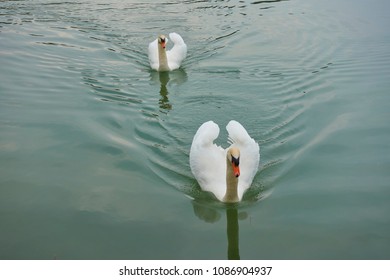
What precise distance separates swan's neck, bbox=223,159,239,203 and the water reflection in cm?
12

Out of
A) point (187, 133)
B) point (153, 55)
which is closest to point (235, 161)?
point (187, 133)

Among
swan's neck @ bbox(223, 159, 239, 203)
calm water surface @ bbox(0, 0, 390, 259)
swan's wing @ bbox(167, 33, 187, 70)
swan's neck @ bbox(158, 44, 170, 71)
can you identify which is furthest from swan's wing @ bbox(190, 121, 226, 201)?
swan's wing @ bbox(167, 33, 187, 70)

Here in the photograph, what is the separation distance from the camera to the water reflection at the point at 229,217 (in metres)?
6.69

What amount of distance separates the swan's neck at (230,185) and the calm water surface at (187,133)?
160 mm

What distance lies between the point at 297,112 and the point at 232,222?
163 inches

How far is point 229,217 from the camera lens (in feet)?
23.7

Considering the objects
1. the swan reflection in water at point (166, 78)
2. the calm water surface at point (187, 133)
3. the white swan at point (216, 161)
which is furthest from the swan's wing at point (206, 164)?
the swan reflection in water at point (166, 78)

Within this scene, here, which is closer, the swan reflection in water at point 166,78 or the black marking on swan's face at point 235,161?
the black marking on swan's face at point 235,161

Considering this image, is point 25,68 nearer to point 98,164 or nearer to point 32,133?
point 32,133

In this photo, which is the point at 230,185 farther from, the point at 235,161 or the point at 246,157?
the point at 246,157

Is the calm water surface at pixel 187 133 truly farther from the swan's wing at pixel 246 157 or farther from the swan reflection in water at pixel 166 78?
the swan's wing at pixel 246 157

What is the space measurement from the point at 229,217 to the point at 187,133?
2.81 meters

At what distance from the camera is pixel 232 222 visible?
7.11 m

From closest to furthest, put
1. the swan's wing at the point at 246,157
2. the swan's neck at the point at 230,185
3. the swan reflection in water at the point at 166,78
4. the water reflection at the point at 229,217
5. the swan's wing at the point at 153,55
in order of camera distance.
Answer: the water reflection at the point at 229,217 < the swan's neck at the point at 230,185 < the swan's wing at the point at 246,157 < the swan reflection in water at the point at 166,78 < the swan's wing at the point at 153,55
